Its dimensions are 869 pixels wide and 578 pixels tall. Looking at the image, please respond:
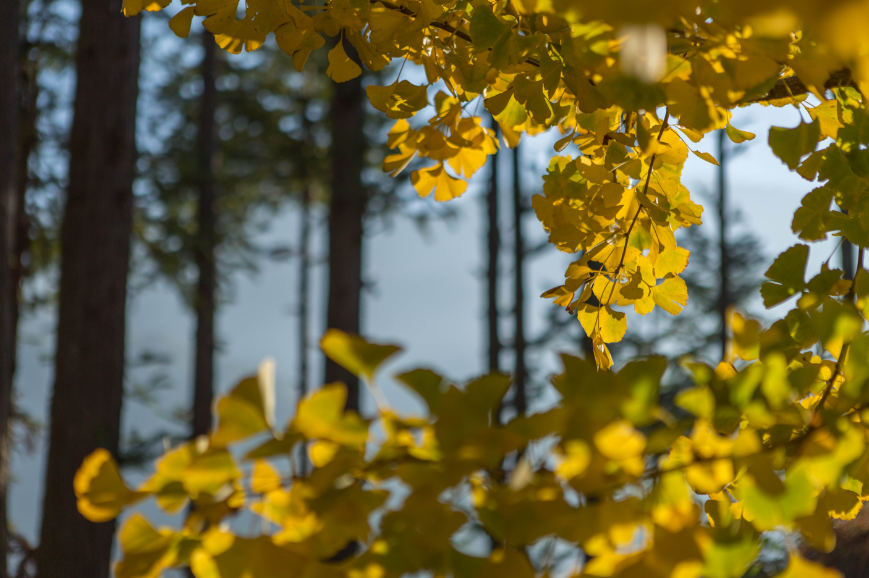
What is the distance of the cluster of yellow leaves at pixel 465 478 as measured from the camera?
0.90ft

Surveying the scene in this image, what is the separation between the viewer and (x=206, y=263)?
6.02m

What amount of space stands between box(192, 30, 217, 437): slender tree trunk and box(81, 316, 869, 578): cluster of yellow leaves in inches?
227

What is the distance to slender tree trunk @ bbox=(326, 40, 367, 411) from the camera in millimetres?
4871

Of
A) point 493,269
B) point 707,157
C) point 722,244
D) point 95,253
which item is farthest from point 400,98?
point 722,244

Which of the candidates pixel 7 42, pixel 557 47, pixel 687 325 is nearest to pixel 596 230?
pixel 557 47

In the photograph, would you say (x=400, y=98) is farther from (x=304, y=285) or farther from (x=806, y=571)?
(x=304, y=285)

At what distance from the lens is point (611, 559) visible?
0.31 metres

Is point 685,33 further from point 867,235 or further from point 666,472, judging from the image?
point 666,472

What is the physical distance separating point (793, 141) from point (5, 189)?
280 cm

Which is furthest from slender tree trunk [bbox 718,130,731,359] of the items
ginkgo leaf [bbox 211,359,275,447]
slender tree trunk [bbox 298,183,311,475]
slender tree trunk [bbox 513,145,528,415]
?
ginkgo leaf [bbox 211,359,275,447]

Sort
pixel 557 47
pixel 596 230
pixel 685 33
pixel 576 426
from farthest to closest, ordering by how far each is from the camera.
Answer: pixel 596 230, pixel 557 47, pixel 685 33, pixel 576 426

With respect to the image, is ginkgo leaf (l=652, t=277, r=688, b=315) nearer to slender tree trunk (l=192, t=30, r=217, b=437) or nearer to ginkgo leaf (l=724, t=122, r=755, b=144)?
ginkgo leaf (l=724, t=122, r=755, b=144)

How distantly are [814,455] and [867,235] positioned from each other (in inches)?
11.0

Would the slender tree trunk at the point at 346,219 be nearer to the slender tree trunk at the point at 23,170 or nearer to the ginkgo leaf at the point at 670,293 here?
the slender tree trunk at the point at 23,170
